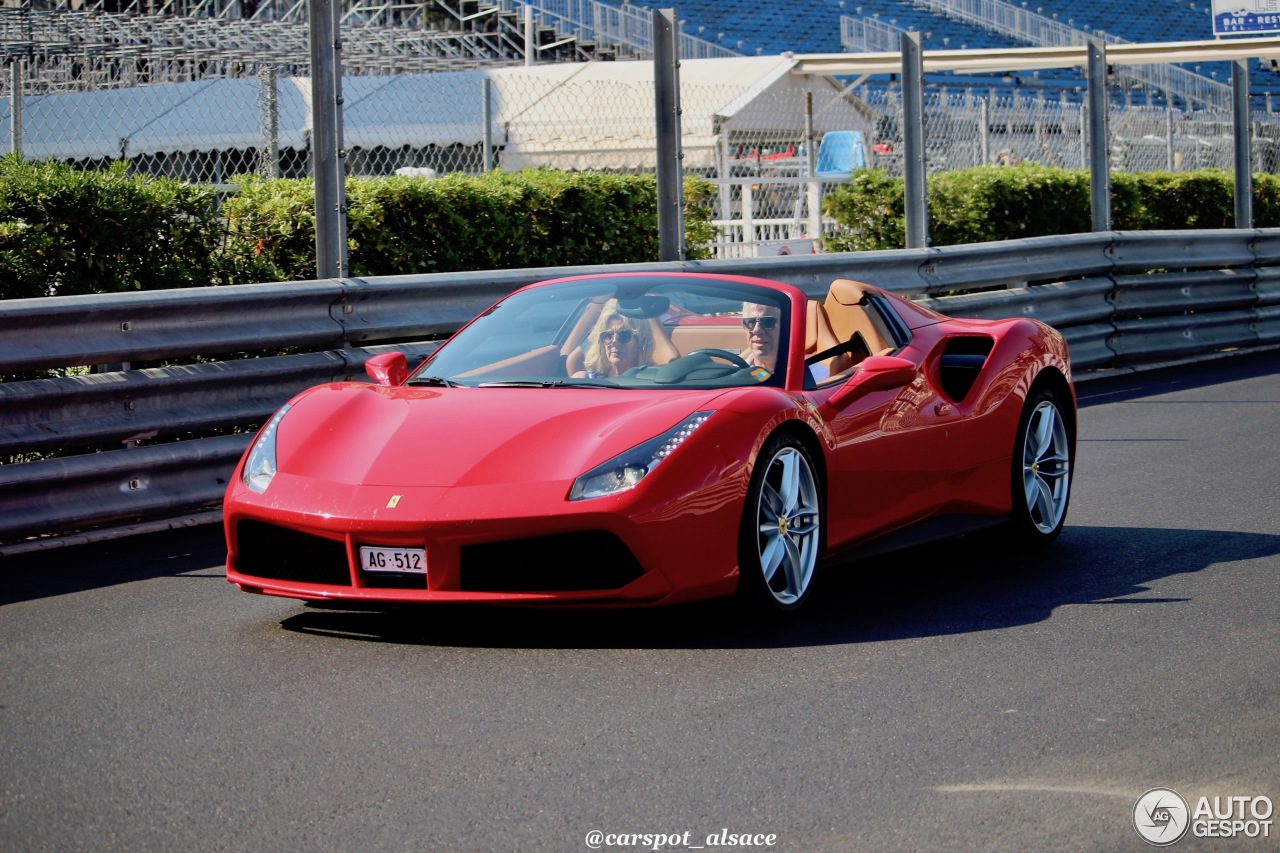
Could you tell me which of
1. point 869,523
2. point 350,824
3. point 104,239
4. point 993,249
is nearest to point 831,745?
point 350,824

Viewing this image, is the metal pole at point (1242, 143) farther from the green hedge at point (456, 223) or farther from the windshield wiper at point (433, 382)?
the windshield wiper at point (433, 382)

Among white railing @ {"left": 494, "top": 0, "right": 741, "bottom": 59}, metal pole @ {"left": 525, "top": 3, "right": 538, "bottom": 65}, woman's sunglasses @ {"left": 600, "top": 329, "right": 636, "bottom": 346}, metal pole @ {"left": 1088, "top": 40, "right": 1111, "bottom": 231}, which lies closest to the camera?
woman's sunglasses @ {"left": 600, "top": 329, "right": 636, "bottom": 346}

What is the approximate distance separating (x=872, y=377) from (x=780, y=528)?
2.54ft

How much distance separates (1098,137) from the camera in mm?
14391

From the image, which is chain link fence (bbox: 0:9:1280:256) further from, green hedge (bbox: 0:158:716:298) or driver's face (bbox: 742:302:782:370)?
driver's face (bbox: 742:302:782:370)

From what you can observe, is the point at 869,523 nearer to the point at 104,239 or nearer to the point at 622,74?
the point at 104,239

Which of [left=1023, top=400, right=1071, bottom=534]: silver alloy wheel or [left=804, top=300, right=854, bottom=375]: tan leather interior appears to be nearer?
[left=804, top=300, right=854, bottom=375]: tan leather interior

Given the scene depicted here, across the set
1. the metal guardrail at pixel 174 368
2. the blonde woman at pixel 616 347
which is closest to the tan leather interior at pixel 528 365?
the blonde woman at pixel 616 347

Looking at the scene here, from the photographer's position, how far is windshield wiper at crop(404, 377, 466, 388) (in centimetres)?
625

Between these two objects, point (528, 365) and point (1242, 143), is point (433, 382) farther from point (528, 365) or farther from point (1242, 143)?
point (1242, 143)

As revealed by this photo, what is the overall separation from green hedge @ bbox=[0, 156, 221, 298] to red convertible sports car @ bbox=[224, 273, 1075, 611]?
2.92 meters

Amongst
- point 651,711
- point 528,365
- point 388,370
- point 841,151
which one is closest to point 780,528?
point 528,365

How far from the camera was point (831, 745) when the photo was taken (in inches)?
171

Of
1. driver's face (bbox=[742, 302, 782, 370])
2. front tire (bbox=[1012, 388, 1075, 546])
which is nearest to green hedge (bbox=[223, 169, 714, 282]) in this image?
driver's face (bbox=[742, 302, 782, 370])
